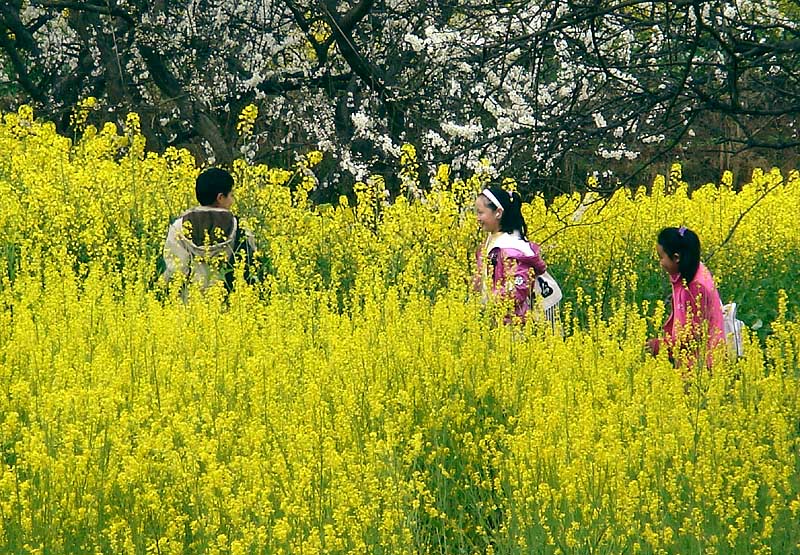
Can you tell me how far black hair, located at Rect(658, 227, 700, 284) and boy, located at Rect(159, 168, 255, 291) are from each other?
89.5 inches

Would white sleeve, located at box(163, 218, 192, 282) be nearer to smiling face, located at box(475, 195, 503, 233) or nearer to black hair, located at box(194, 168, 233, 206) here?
black hair, located at box(194, 168, 233, 206)

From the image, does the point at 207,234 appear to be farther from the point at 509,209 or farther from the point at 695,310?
the point at 695,310

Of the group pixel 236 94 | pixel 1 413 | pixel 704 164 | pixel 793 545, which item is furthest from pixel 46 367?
pixel 704 164

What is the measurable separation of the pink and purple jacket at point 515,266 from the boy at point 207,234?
1396 millimetres

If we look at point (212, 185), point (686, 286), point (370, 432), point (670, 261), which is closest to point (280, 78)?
point (212, 185)

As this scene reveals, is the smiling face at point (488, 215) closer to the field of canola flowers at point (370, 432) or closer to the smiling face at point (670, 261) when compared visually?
the field of canola flowers at point (370, 432)

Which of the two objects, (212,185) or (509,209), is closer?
(509,209)

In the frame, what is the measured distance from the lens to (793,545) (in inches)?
153

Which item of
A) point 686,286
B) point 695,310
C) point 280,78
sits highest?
point 280,78

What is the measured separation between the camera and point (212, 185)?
7441mm

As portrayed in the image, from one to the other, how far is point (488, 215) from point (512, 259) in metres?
0.28

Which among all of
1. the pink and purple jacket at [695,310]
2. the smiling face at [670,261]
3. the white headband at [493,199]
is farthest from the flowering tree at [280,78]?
the pink and purple jacket at [695,310]

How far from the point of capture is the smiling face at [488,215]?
22.7ft

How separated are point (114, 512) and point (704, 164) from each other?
657 inches
